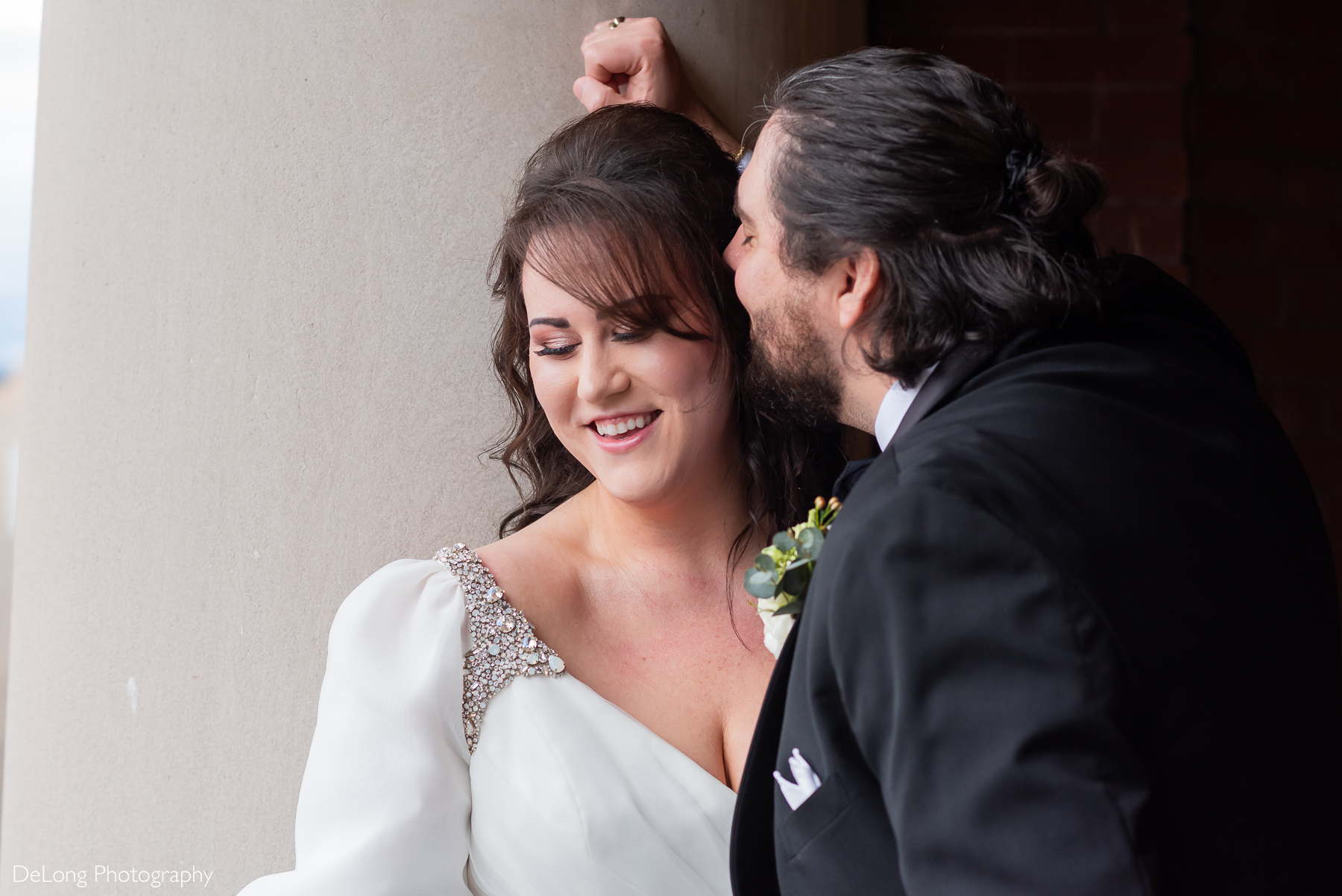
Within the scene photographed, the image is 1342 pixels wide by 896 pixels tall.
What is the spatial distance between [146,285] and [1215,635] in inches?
70.3

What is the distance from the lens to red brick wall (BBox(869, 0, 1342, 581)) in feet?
11.1

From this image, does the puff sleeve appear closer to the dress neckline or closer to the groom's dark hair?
the dress neckline

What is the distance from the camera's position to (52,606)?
2.07 m

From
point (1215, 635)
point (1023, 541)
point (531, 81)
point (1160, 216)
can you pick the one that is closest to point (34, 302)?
point (531, 81)

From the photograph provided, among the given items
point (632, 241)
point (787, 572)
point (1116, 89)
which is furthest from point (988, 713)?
point (1116, 89)

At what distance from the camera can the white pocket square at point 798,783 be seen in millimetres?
1208

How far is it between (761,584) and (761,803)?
285mm

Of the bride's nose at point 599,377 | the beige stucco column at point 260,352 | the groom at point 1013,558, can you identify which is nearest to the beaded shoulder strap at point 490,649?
the beige stucco column at point 260,352

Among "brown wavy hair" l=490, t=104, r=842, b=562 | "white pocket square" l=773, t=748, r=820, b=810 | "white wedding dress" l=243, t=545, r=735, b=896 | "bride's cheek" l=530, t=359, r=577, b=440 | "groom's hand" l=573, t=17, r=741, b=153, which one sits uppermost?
"groom's hand" l=573, t=17, r=741, b=153

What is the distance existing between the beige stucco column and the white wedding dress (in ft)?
0.87

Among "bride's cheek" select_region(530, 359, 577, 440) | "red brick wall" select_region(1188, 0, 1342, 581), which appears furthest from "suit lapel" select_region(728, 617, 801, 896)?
"red brick wall" select_region(1188, 0, 1342, 581)

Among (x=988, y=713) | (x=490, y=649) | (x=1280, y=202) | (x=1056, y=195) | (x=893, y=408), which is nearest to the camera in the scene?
(x=988, y=713)

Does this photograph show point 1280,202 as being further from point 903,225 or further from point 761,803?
point 761,803

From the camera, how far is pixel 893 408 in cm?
150
